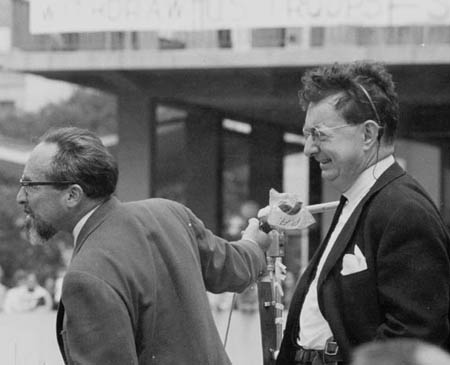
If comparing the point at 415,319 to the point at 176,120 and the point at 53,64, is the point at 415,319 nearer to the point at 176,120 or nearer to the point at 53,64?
the point at 53,64

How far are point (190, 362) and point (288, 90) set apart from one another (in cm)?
1117

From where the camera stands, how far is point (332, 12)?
1177 centimetres

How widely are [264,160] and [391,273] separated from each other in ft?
42.9

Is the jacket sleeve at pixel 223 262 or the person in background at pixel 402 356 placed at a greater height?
the person in background at pixel 402 356

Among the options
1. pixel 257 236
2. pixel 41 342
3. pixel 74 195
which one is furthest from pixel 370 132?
pixel 41 342

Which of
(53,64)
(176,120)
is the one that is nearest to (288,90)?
(176,120)

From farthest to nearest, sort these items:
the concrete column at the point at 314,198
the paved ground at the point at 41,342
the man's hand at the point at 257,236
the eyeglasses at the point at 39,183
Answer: the concrete column at the point at 314,198 → the paved ground at the point at 41,342 → the man's hand at the point at 257,236 → the eyeglasses at the point at 39,183

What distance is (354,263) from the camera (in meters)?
2.82

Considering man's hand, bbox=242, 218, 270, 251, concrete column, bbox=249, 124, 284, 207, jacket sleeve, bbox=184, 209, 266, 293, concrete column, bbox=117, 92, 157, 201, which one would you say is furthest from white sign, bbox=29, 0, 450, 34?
jacket sleeve, bbox=184, 209, 266, 293

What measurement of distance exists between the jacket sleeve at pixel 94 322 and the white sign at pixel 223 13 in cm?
917

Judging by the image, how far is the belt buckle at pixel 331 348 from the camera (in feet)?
9.38

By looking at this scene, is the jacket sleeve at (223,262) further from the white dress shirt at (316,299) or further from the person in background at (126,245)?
the white dress shirt at (316,299)

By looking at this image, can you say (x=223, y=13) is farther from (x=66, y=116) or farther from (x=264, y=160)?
(x=66, y=116)

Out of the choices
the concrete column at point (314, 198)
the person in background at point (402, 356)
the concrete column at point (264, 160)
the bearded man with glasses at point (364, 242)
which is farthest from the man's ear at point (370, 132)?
the concrete column at point (264, 160)
